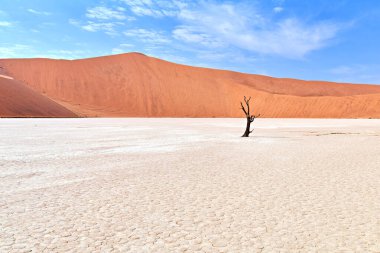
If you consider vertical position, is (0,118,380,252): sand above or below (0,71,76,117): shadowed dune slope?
below

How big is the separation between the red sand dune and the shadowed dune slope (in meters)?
7.10

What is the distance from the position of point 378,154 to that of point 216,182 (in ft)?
21.6

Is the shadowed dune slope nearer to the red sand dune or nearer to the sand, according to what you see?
the red sand dune

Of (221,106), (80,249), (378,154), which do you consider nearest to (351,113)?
(221,106)

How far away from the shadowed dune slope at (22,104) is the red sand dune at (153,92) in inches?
280

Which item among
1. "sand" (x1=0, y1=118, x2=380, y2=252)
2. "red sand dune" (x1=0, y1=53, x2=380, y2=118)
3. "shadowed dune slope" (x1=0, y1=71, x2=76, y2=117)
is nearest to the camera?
"sand" (x1=0, y1=118, x2=380, y2=252)

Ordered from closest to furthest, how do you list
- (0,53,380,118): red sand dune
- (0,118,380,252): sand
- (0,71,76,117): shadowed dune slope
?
(0,118,380,252): sand
(0,71,76,117): shadowed dune slope
(0,53,380,118): red sand dune

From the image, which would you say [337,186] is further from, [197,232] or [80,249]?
[80,249]

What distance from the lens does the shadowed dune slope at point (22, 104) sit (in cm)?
4412

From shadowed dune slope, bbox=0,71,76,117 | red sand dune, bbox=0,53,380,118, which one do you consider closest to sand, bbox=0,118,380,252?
shadowed dune slope, bbox=0,71,76,117

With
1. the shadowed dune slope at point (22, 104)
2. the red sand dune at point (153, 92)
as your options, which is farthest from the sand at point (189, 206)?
the red sand dune at point (153, 92)

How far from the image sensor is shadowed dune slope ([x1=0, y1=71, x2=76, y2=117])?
145ft

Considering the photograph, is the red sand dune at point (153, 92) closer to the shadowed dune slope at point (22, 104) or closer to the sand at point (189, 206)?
the shadowed dune slope at point (22, 104)

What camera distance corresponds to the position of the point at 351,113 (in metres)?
65.1
